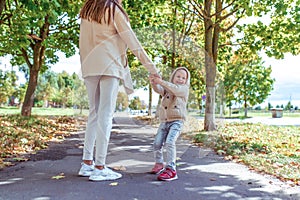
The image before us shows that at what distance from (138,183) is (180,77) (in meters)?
1.39

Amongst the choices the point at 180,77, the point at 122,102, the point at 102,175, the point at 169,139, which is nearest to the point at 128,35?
the point at 180,77

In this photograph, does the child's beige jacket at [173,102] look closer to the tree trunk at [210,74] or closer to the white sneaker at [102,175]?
the white sneaker at [102,175]

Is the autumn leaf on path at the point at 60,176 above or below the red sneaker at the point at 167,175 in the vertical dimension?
below

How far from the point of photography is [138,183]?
3.09 m

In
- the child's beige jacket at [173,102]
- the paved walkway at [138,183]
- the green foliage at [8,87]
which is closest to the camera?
the paved walkway at [138,183]

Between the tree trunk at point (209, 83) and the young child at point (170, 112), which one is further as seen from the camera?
the tree trunk at point (209, 83)

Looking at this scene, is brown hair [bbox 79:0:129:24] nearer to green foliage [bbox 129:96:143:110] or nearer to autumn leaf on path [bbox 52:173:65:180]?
green foliage [bbox 129:96:143:110]

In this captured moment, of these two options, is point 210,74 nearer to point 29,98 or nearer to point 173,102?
point 173,102

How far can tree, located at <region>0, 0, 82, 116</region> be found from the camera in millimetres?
8102

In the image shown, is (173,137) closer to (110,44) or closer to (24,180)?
(110,44)

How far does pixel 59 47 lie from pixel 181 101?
926 cm

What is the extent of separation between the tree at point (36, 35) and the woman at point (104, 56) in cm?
324

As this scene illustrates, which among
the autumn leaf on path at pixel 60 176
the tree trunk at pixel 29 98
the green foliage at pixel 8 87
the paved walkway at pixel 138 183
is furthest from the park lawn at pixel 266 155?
the green foliage at pixel 8 87

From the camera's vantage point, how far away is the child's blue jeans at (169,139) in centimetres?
340
